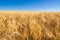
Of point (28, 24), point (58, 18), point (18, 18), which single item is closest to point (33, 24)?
point (28, 24)

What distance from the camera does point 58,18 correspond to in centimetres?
571

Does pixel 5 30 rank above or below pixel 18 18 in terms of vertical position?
below

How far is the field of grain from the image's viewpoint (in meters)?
5.05

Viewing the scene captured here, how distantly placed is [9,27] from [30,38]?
70cm

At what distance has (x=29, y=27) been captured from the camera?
17.4 feet

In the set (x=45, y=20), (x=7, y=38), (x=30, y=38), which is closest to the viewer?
(x=7, y=38)

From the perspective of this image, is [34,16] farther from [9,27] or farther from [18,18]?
[9,27]

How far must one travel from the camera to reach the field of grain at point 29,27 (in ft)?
16.6

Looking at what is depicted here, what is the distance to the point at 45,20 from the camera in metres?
5.60

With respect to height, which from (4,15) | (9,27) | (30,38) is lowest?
(30,38)

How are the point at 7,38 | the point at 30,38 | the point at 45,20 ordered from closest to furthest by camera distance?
the point at 7,38 < the point at 30,38 < the point at 45,20

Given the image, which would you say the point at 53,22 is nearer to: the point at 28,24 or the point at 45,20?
the point at 45,20

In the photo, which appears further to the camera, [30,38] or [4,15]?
[4,15]

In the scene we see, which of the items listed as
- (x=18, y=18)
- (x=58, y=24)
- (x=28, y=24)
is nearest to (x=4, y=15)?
(x=18, y=18)
